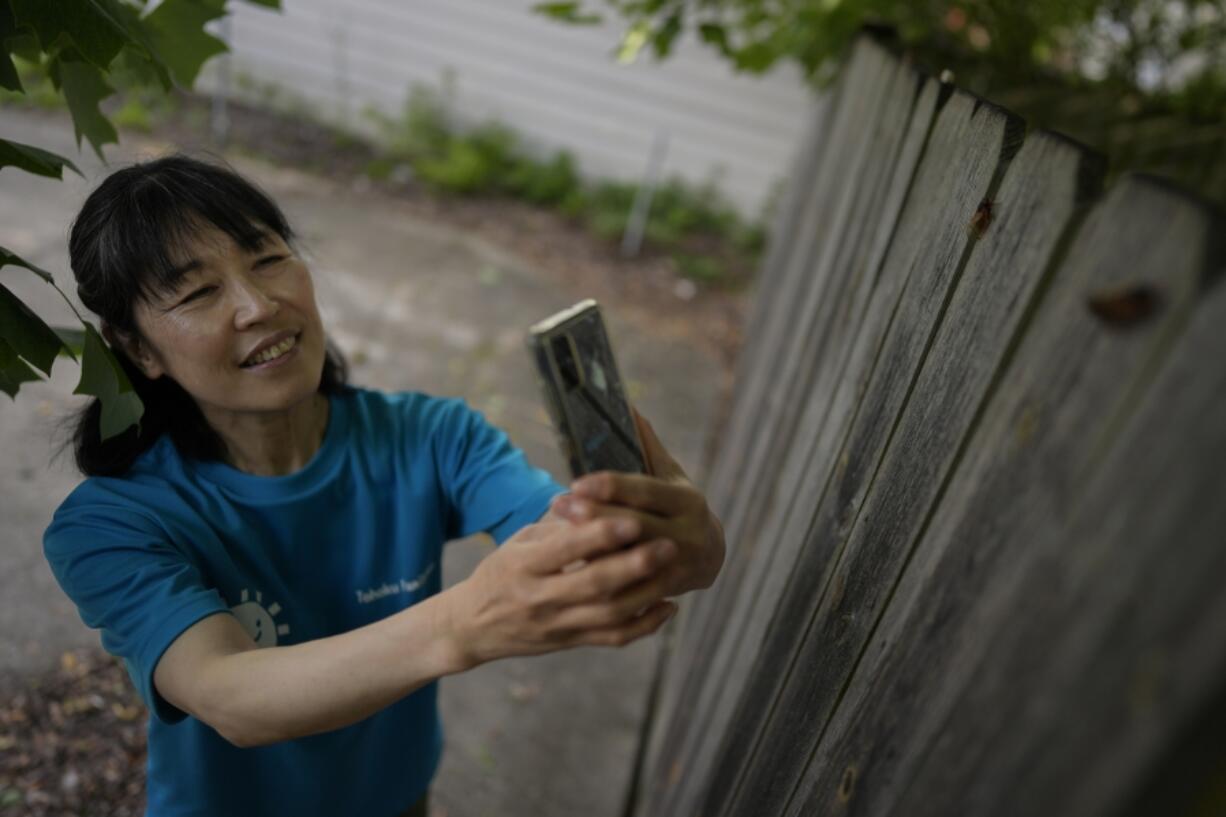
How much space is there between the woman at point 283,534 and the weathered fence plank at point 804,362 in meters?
0.64

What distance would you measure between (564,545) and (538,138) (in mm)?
8821

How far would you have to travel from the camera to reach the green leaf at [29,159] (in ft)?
4.18

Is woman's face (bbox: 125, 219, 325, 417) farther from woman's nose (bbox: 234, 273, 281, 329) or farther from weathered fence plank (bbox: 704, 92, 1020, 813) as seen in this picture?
weathered fence plank (bbox: 704, 92, 1020, 813)

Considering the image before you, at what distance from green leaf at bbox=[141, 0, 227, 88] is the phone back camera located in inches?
54.5

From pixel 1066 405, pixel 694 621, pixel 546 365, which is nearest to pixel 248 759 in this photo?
pixel 546 365

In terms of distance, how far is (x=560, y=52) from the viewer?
8898 mm

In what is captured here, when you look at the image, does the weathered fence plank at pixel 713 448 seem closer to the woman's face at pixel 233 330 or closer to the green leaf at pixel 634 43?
the green leaf at pixel 634 43

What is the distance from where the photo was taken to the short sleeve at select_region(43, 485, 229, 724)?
1.24 m

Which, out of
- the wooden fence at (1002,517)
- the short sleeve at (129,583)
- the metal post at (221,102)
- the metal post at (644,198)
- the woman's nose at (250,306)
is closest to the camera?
the wooden fence at (1002,517)

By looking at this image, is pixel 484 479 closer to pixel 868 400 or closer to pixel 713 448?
pixel 868 400

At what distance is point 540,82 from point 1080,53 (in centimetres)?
541

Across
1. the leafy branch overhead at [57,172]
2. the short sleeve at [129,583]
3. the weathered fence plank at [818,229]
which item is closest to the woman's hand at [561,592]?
the short sleeve at [129,583]

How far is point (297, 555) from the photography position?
159cm

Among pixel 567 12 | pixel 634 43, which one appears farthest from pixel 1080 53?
pixel 567 12
